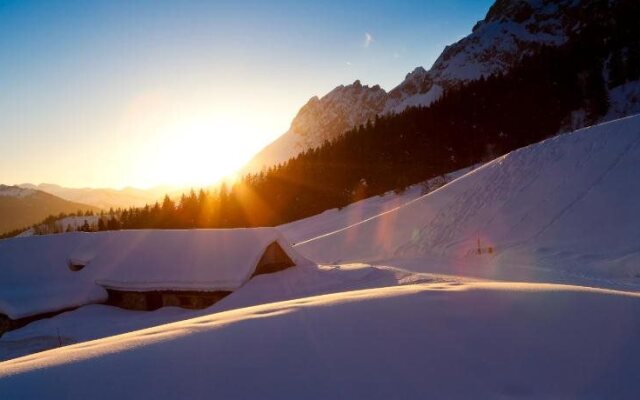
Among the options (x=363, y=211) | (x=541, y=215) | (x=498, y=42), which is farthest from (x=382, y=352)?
(x=498, y=42)

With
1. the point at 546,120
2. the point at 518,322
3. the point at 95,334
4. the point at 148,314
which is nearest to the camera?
the point at 518,322

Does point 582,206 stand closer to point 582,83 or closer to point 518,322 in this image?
point 518,322

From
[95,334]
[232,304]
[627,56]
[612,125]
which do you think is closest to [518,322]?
[232,304]

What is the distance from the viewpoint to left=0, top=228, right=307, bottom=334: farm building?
16203 mm

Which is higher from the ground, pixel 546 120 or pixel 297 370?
pixel 546 120

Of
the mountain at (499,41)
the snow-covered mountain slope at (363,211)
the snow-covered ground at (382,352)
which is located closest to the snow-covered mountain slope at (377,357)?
the snow-covered ground at (382,352)

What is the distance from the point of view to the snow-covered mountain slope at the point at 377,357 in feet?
8.66

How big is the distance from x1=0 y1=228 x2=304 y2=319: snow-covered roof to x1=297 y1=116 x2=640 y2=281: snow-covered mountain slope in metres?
8.65

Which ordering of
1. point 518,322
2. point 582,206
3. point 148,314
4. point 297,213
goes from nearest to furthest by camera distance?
point 518,322
point 148,314
point 582,206
point 297,213

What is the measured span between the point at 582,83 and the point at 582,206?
43.9 metres

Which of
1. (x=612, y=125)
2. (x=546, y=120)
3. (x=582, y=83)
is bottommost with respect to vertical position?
(x=612, y=125)

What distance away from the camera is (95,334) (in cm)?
1361

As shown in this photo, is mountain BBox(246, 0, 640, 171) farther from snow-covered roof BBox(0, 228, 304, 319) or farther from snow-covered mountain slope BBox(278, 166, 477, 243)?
snow-covered roof BBox(0, 228, 304, 319)

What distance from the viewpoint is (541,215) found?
18.3m
